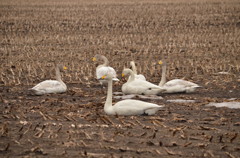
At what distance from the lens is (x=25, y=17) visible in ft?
116

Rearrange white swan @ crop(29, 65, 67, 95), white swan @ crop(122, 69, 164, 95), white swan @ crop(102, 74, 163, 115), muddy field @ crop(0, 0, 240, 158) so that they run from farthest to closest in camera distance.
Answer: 1. white swan @ crop(29, 65, 67, 95)
2. white swan @ crop(122, 69, 164, 95)
3. white swan @ crop(102, 74, 163, 115)
4. muddy field @ crop(0, 0, 240, 158)

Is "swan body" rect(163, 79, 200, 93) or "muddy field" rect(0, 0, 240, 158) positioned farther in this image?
"swan body" rect(163, 79, 200, 93)

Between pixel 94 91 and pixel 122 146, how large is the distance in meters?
5.69

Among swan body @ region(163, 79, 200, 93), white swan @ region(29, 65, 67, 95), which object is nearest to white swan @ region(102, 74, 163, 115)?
swan body @ region(163, 79, 200, 93)

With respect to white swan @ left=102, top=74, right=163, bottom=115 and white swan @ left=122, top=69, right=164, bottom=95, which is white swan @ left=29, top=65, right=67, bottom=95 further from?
white swan @ left=102, top=74, right=163, bottom=115

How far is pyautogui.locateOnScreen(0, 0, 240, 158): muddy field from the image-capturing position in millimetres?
7354

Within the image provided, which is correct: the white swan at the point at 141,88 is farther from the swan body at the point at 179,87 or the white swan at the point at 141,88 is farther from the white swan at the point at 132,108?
the white swan at the point at 132,108

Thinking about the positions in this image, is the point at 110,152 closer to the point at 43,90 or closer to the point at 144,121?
the point at 144,121

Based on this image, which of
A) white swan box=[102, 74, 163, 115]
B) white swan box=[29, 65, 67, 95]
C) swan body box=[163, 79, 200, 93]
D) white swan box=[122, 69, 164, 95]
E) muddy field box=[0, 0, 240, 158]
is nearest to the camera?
muddy field box=[0, 0, 240, 158]

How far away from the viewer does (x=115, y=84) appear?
45.7 feet

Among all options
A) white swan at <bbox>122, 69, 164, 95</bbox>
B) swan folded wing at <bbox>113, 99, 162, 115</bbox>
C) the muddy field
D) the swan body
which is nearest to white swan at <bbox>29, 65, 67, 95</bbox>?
the muddy field

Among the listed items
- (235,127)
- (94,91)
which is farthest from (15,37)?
(235,127)

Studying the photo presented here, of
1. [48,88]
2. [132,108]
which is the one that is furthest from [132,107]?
[48,88]

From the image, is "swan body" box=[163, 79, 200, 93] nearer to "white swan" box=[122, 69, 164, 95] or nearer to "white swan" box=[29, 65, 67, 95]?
"white swan" box=[122, 69, 164, 95]
